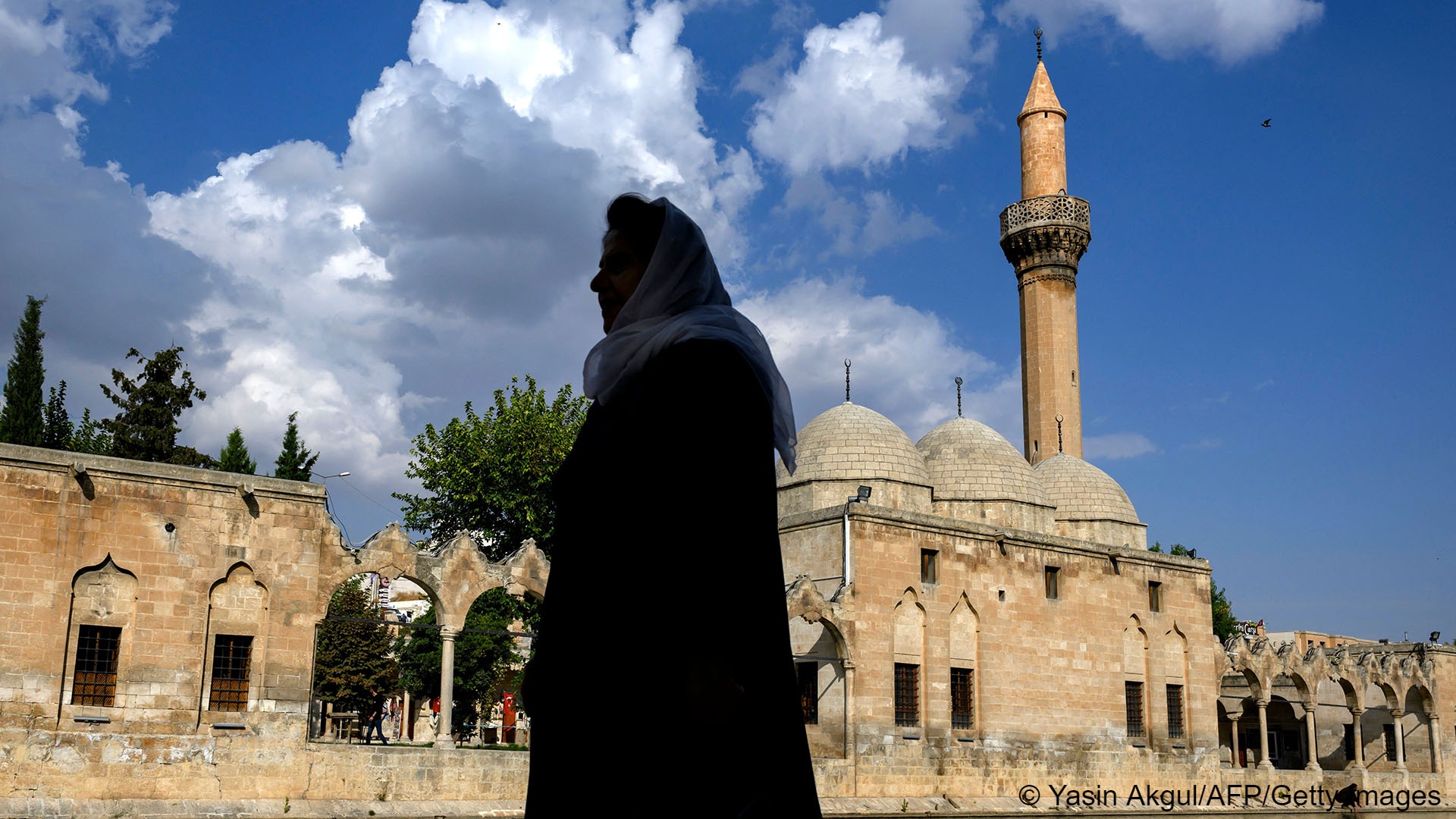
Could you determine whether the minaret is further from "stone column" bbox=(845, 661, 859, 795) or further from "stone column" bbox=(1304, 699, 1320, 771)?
"stone column" bbox=(845, 661, 859, 795)

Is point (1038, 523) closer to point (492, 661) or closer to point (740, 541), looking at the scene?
point (492, 661)

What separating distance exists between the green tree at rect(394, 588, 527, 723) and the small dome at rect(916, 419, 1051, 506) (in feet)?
40.1

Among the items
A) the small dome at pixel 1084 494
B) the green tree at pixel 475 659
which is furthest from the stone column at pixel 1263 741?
the green tree at pixel 475 659

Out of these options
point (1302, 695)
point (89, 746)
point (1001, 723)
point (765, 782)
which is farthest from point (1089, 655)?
point (765, 782)

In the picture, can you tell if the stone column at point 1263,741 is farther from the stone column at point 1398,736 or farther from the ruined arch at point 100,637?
the ruined arch at point 100,637

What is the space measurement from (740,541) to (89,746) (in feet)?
55.5

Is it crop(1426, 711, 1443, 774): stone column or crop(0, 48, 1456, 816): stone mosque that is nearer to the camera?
crop(0, 48, 1456, 816): stone mosque

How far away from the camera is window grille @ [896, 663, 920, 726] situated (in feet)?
76.5

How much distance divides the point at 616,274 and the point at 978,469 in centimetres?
2886

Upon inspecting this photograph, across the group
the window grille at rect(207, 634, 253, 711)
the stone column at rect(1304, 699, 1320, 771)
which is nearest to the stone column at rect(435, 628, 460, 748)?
the window grille at rect(207, 634, 253, 711)

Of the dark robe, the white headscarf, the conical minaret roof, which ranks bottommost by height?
the dark robe

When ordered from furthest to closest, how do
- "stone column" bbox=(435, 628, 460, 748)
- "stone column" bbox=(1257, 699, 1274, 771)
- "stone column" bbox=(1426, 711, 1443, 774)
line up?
"stone column" bbox=(1426, 711, 1443, 774) → "stone column" bbox=(1257, 699, 1274, 771) → "stone column" bbox=(435, 628, 460, 748)

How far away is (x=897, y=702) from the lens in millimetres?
23312

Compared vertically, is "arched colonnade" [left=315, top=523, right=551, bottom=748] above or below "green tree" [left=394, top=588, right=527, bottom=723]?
above
